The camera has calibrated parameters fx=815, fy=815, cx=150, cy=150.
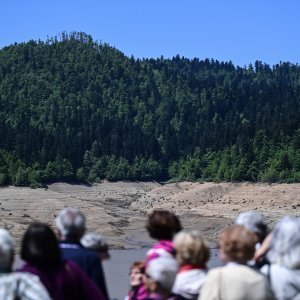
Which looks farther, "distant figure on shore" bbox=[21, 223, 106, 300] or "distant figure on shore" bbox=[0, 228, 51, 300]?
"distant figure on shore" bbox=[21, 223, 106, 300]

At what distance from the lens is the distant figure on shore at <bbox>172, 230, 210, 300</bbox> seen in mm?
5328

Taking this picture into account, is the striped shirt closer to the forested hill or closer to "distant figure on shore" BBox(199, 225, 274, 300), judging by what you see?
"distant figure on shore" BBox(199, 225, 274, 300)

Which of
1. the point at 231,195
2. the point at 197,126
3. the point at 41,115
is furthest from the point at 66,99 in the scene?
the point at 231,195

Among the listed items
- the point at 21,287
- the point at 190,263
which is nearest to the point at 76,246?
the point at 190,263

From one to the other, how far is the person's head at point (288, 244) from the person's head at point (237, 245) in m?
→ 0.23

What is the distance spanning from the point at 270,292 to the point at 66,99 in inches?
6344

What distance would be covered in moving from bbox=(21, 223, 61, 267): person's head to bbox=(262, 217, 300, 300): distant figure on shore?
1.40 m

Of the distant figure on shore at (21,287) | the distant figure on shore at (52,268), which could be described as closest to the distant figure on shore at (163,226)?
the distant figure on shore at (52,268)

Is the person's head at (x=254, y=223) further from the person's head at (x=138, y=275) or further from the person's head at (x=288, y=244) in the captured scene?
the person's head at (x=288, y=244)

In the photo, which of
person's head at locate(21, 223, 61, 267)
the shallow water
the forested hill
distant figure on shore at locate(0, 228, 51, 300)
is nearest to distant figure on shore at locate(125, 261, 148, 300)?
person's head at locate(21, 223, 61, 267)

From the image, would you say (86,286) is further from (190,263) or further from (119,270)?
(119,270)

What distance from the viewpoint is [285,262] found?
205 inches

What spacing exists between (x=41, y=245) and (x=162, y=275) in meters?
1.19

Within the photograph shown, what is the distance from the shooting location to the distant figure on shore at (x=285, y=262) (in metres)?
5.15
